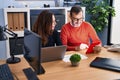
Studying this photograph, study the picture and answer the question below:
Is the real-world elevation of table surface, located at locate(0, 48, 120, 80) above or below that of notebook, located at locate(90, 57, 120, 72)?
below

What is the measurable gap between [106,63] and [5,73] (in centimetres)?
90

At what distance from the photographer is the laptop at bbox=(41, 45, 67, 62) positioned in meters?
1.61

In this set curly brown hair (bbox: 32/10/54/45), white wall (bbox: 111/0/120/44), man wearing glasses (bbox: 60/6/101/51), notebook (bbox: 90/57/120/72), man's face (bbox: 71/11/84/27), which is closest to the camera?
notebook (bbox: 90/57/120/72)

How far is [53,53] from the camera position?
5.57 ft

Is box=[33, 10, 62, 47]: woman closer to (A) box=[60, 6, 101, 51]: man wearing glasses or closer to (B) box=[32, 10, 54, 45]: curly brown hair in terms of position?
(B) box=[32, 10, 54, 45]: curly brown hair

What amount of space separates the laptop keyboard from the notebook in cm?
73

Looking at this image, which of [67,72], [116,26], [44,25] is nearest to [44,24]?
[44,25]

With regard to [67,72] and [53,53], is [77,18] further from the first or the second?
[67,72]

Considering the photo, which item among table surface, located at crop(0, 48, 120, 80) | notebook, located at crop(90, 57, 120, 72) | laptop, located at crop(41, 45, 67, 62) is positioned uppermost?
laptop, located at crop(41, 45, 67, 62)

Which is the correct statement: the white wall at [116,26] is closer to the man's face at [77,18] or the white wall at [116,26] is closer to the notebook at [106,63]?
the man's face at [77,18]

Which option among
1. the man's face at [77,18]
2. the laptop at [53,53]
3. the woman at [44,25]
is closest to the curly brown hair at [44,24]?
the woman at [44,25]

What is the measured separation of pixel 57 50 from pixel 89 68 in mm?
332

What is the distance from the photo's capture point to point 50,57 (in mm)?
1732

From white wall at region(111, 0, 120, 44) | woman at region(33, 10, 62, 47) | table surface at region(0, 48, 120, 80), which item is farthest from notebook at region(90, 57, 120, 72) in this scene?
white wall at region(111, 0, 120, 44)
